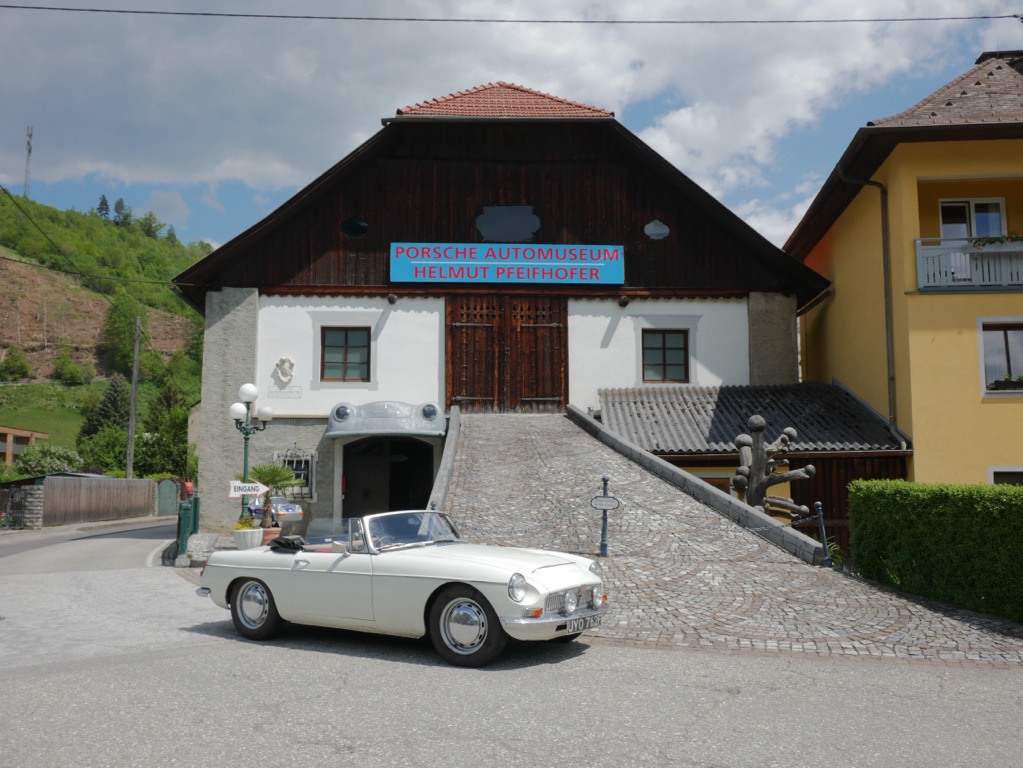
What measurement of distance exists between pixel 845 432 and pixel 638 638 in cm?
1195

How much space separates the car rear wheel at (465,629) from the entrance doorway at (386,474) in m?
13.6

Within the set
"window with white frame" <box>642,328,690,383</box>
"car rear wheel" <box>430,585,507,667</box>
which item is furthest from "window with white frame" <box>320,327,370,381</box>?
"car rear wheel" <box>430,585,507,667</box>

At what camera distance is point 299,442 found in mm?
20328

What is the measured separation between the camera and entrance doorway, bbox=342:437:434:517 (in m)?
20.8

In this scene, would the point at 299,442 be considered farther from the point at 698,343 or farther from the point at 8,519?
the point at 8,519

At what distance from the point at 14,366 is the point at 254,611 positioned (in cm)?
11141

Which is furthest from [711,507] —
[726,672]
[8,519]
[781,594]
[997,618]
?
[8,519]

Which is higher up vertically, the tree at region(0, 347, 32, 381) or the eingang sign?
the tree at region(0, 347, 32, 381)

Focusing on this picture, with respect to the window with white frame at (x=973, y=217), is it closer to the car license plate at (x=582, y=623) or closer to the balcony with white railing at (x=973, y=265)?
the balcony with white railing at (x=973, y=265)

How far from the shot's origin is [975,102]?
60.1 feet

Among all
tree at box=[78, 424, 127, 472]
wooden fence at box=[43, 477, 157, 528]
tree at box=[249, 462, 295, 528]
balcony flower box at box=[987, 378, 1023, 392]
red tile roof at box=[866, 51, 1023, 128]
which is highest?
red tile roof at box=[866, 51, 1023, 128]

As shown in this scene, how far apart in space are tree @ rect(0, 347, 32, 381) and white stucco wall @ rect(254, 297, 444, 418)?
9833 centimetres

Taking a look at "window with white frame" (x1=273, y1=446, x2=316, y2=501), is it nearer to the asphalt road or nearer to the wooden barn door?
the wooden barn door

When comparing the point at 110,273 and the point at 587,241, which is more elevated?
the point at 110,273
